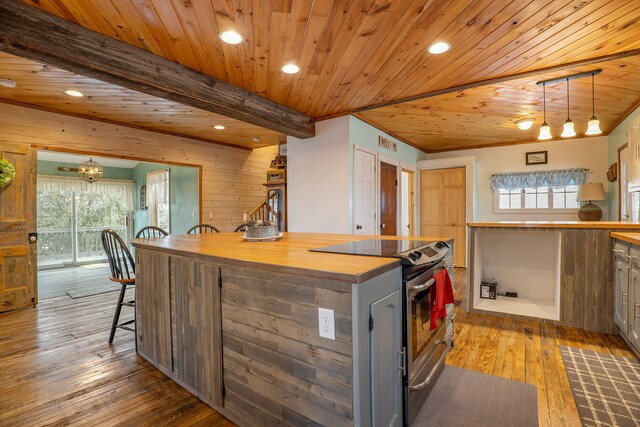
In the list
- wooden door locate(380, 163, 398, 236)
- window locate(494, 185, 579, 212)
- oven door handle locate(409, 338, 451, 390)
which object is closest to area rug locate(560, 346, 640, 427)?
oven door handle locate(409, 338, 451, 390)

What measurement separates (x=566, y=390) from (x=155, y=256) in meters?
3.03

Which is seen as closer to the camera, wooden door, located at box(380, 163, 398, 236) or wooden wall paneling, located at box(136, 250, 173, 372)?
wooden wall paneling, located at box(136, 250, 173, 372)

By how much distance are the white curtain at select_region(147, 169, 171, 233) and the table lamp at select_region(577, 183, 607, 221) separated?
7.87 meters

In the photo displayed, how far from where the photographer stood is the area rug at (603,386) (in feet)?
6.05

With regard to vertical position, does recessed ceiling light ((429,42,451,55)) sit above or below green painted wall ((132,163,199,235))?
above

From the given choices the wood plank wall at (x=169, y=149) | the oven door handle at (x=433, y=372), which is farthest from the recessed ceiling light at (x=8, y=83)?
the oven door handle at (x=433, y=372)

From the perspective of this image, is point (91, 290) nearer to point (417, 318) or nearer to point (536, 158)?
point (417, 318)

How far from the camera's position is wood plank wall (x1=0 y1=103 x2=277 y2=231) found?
13.6 ft

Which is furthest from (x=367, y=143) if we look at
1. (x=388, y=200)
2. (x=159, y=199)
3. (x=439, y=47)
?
(x=159, y=199)

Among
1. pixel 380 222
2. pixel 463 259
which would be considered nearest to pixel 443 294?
pixel 380 222

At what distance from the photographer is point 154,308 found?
238 cm

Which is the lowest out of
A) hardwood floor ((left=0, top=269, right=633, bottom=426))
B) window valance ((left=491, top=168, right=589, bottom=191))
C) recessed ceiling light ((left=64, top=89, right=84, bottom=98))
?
hardwood floor ((left=0, top=269, right=633, bottom=426))

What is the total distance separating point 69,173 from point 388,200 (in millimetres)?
7736

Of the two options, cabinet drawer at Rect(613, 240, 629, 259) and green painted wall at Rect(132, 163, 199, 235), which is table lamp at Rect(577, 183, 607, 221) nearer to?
cabinet drawer at Rect(613, 240, 629, 259)
